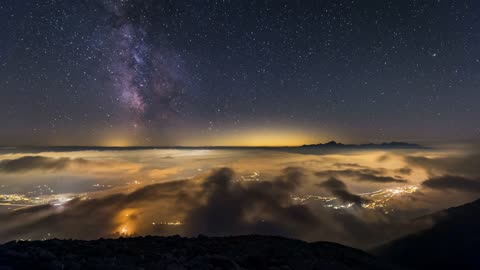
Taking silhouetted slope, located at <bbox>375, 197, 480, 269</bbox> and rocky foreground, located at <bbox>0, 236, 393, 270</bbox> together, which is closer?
rocky foreground, located at <bbox>0, 236, 393, 270</bbox>

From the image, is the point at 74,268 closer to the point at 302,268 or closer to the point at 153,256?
the point at 153,256

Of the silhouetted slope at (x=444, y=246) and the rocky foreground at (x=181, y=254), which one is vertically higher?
the rocky foreground at (x=181, y=254)

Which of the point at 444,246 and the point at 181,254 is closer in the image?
the point at 181,254

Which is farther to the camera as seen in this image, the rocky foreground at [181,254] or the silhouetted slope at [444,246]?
the silhouetted slope at [444,246]

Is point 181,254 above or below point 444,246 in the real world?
above
